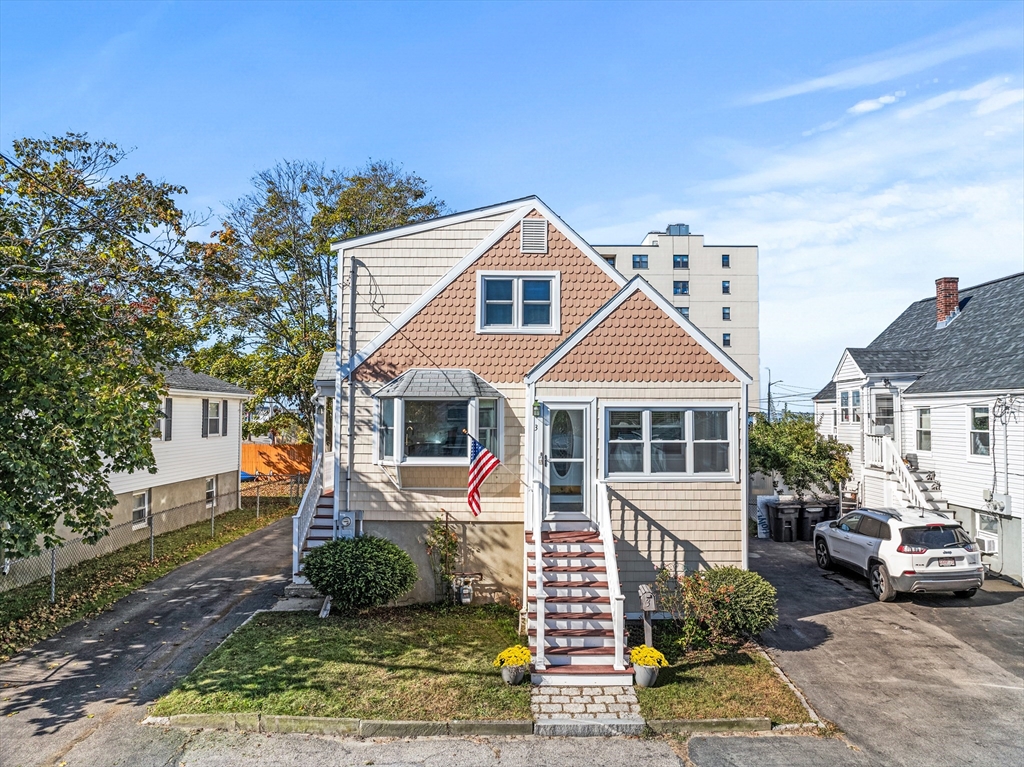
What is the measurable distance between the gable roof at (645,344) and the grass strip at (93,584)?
32.7 ft

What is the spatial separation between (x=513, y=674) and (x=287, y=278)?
2384cm

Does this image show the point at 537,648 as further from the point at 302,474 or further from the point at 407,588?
the point at 302,474

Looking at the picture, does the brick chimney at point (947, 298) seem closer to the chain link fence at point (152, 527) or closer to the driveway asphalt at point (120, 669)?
the driveway asphalt at point (120, 669)

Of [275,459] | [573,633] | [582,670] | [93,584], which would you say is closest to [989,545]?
[573,633]

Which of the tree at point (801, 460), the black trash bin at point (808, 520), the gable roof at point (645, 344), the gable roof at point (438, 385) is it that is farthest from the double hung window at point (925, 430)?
the gable roof at point (438, 385)

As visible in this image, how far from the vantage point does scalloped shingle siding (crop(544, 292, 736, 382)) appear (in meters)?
12.0

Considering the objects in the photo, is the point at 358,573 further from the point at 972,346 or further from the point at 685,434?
the point at 972,346

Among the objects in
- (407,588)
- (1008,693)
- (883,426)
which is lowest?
(1008,693)

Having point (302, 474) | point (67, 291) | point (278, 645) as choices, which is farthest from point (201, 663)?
point (302, 474)

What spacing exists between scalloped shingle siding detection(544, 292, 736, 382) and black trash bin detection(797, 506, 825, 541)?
11070mm

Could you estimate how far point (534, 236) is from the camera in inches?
520

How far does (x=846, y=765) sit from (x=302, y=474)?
95.9 ft

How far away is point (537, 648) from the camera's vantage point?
31.1ft

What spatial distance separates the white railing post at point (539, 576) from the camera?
371 inches
